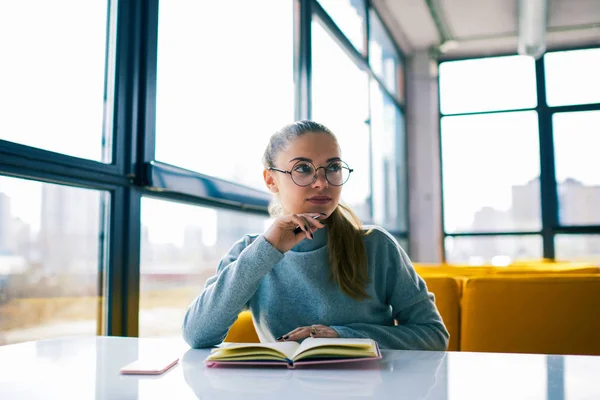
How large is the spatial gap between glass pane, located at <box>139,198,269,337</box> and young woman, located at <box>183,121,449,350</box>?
648 mm

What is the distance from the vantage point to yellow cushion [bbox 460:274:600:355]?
1557mm

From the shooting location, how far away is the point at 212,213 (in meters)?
2.37

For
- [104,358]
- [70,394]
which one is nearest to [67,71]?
[104,358]

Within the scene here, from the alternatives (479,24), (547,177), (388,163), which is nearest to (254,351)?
(388,163)

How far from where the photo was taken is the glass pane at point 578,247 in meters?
6.23

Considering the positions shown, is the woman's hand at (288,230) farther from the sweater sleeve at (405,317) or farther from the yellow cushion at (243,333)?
the yellow cushion at (243,333)

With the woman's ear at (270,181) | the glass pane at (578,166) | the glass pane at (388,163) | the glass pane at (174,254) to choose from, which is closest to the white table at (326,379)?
the woman's ear at (270,181)

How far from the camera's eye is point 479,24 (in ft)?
19.9

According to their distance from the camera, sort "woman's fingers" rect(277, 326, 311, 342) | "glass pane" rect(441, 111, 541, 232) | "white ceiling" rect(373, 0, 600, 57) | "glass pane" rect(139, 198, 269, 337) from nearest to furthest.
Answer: "woman's fingers" rect(277, 326, 311, 342), "glass pane" rect(139, 198, 269, 337), "white ceiling" rect(373, 0, 600, 57), "glass pane" rect(441, 111, 541, 232)

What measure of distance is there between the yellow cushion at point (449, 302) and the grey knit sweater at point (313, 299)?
41 centimetres

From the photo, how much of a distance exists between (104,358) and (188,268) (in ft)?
4.13

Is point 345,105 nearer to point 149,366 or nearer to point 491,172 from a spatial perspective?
point 491,172

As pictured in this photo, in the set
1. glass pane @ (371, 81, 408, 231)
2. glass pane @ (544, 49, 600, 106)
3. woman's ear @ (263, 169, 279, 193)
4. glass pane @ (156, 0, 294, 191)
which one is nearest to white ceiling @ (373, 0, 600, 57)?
glass pane @ (544, 49, 600, 106)

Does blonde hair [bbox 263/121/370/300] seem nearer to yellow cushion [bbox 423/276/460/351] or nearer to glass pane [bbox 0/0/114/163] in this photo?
yellow cushion [bbox 423/276/460/351]
